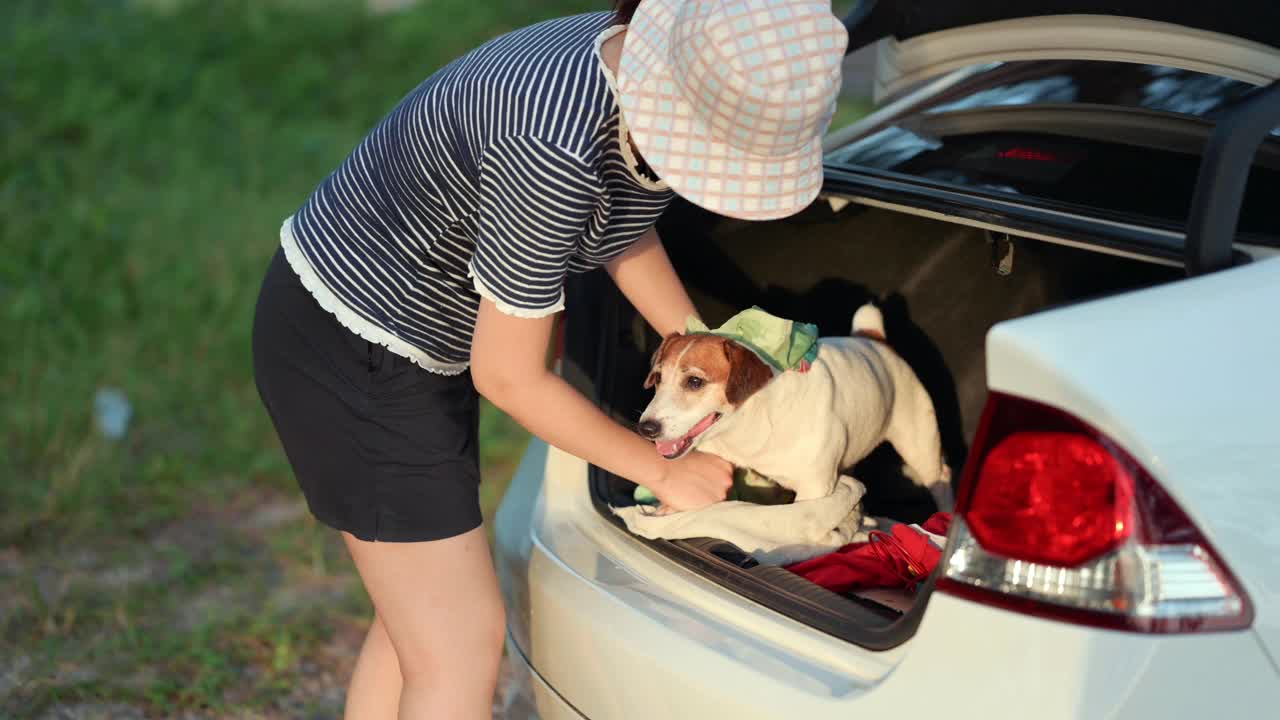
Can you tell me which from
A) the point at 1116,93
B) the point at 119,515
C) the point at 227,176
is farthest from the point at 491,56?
the point at 227,176

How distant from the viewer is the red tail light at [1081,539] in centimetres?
155

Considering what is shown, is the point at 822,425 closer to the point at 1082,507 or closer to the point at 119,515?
the point at 1082,507

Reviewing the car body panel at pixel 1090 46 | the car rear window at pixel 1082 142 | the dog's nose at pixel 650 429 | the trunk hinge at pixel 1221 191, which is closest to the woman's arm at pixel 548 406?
the dog's nose at pixel 650 429

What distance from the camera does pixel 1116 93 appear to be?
2.83 metres

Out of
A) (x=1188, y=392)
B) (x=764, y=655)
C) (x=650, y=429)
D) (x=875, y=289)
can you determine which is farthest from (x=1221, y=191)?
(x=875, y=289)

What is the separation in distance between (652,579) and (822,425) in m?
0.49

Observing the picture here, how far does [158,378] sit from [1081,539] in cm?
436

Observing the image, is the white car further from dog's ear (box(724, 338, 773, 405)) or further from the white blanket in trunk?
dog's ear (box(724, 338, 773, 405))

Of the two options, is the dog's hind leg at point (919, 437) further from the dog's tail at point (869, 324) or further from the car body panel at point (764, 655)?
the car body panel at point (764, 655)

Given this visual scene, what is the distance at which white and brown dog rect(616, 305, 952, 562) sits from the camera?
2320 millimetres

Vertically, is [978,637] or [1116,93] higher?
[1116,93]

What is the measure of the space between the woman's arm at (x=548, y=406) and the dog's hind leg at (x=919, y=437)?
67 cm

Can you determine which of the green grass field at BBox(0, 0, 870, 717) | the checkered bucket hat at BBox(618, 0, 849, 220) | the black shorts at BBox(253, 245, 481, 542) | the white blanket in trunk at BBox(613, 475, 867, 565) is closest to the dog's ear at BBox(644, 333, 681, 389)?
the white blanket in trunk at BBox(613, 475, 867, 565)

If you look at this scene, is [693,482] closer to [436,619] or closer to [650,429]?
[650,429]
